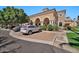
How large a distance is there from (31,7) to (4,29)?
65 centimetres

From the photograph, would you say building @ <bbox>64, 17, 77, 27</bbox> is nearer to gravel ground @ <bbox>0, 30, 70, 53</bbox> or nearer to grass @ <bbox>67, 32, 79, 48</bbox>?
grass @ <bbox>67, 32, 79, 48</bbox>

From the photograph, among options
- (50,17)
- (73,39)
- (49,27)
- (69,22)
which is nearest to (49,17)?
(50,17)

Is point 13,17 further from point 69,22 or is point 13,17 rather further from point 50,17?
point 69,22

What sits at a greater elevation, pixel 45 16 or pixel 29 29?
pixel 45 16

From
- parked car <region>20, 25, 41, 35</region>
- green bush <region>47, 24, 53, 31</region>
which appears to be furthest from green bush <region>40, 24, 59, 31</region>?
parked car <region>20, 25, 41, 35</region>

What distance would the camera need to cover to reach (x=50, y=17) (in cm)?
390

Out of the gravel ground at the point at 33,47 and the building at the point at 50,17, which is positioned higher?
the building at the point at 50,17

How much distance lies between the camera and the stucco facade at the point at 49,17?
388 cm

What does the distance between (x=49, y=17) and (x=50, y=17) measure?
0.02 meters

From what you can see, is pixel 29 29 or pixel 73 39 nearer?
pixel 73 39

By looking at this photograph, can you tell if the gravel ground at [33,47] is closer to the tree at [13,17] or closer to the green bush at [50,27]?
the tree at [13,17]

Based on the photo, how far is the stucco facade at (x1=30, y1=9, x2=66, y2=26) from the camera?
388 cm

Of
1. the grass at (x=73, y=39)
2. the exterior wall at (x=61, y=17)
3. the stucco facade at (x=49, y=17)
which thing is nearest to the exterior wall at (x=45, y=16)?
the stucco facade at (x=49, y=17)
